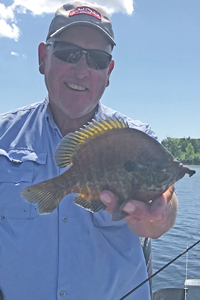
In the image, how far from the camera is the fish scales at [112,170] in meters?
2.33

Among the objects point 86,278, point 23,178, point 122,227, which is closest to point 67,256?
point 86,278

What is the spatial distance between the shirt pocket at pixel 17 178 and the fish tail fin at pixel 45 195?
2.03 ft

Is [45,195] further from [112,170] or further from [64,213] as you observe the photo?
[64,213]

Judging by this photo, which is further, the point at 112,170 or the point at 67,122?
the point at 67,122

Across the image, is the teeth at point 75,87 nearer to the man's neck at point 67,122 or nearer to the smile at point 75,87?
the smile at point 75,87

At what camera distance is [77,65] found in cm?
316

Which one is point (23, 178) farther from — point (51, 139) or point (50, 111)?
point (50, 111)

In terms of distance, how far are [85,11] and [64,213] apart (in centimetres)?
196

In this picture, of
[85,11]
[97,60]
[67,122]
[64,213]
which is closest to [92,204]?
[64,213]

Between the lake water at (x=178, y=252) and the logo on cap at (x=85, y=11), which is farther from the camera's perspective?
the lake water at (x=178, y=252)

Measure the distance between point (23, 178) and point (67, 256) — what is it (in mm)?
818

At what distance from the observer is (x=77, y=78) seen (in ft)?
10.3

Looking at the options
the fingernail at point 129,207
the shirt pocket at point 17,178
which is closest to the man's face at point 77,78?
the shirt pocket at point 17,178

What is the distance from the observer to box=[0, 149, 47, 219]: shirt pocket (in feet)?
9.87
